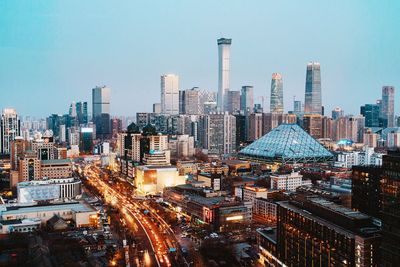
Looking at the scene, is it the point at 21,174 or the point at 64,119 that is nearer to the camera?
the point at 21,174

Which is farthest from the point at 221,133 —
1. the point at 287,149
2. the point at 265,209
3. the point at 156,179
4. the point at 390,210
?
the point at 390,210

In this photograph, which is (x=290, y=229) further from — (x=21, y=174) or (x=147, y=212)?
(x=21, y=174)

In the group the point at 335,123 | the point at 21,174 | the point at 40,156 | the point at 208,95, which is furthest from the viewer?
the point at 208,95

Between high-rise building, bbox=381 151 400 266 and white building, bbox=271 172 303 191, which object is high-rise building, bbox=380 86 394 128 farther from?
high-rise building, bbox=381 151 400 266

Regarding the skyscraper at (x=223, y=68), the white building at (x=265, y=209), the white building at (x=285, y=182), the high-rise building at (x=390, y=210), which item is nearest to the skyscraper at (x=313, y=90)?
the skyscraper at (x=223, y=68)

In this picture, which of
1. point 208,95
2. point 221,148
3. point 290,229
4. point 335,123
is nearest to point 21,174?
point 290,229
